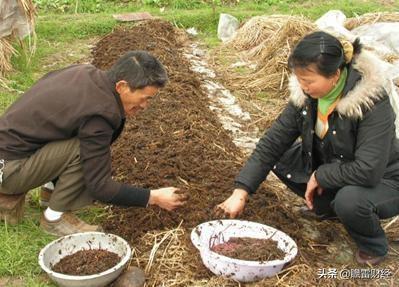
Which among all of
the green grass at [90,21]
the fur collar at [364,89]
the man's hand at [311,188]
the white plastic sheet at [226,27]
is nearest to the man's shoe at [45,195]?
the green grass at [90,21]

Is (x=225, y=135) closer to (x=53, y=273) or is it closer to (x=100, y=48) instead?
(x=53, y=273)

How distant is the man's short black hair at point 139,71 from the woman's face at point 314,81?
30.3 inches

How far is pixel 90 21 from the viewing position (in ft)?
32.3

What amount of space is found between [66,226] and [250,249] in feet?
3.97

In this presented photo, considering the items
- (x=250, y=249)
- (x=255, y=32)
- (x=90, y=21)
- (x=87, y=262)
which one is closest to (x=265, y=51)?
(x=255, y=32)

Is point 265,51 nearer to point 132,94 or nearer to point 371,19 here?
point 371,19

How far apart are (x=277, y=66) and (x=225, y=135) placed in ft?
7.75

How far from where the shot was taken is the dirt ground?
3.19 meters

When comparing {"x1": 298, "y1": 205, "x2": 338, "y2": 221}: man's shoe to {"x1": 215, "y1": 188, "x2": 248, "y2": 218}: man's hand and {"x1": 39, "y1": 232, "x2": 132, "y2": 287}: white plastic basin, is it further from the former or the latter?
{"x1": 39, "y1": 232, "x2": 132, "y2": 287}: white plastic basin

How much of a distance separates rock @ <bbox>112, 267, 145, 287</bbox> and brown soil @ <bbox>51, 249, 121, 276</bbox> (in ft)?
0.32

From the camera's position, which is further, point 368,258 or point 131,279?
point 368,258

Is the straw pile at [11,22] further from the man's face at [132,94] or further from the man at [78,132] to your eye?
the man's face at [132,94]

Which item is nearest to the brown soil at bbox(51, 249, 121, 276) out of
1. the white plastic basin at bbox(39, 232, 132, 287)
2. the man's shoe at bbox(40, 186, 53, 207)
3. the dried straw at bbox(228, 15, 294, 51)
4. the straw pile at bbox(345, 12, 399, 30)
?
the white plastic basin at bbox(39, 232, 132, 287)

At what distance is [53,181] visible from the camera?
376cm
